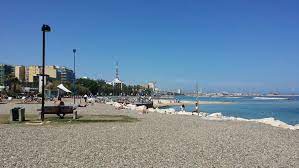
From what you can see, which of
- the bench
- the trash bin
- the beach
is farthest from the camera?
the bench

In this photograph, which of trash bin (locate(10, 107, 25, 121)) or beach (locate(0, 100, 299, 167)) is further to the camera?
trash bin (locate(10, 107, 25, 121))

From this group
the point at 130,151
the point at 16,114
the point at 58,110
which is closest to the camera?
the point at 130,151

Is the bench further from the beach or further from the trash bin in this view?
the beach

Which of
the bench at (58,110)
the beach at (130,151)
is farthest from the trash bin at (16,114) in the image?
the beach at (130,151)

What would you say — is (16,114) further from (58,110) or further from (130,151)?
(130,151)

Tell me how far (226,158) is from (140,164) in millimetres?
2633

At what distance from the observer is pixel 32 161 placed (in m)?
10.2

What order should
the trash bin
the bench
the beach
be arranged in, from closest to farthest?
the beach → the trash bin → the bench

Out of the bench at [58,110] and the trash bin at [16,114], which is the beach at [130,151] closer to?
the trash bin at [16,114]

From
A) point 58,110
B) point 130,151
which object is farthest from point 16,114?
point 130,151

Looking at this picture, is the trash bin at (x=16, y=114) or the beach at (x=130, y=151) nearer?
the beach at (x=130, y=151)

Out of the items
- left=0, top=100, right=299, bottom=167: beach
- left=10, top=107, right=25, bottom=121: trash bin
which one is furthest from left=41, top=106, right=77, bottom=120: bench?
left=0, top=100, right=299, bottom=167: beach

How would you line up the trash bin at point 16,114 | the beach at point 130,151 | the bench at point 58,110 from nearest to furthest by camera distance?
the beach at point 130,151 → the trash bin at point 16,114 → the bench at point 58,110

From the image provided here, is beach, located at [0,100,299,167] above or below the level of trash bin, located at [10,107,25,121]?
below
